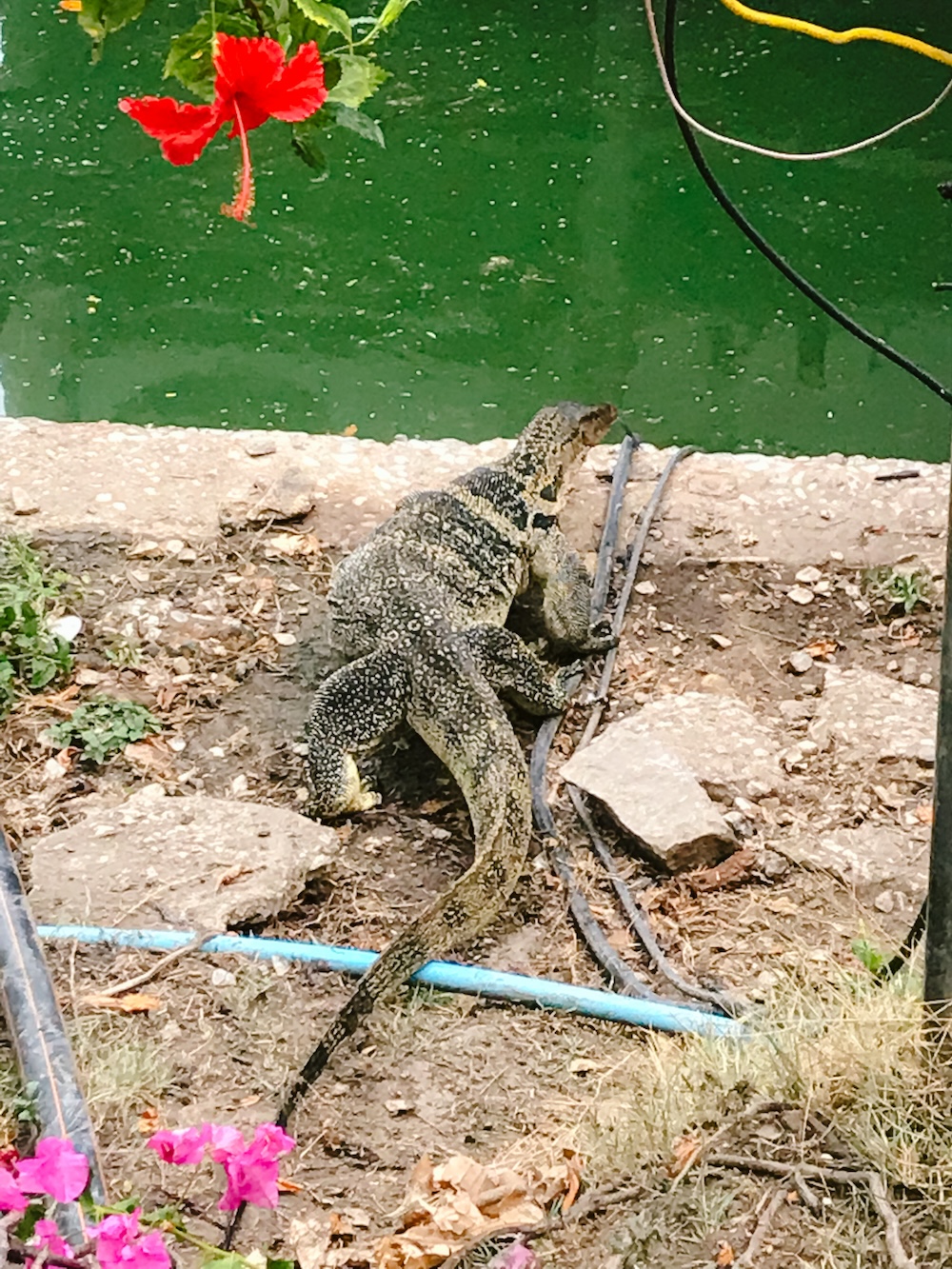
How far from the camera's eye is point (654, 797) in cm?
332

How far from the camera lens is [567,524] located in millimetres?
4680

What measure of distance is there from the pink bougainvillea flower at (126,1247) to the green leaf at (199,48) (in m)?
1.21

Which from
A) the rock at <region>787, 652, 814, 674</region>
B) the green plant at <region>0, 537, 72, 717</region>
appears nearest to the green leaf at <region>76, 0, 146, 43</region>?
the green plant at <region>0, 537, 72, 717</region>

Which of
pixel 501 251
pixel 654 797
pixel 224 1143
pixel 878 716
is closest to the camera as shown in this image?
pixel 224 1143

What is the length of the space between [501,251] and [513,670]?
430 cm

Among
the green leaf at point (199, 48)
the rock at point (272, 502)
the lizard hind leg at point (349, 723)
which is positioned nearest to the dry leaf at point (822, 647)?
the lizard hind leg at point (349, 723)

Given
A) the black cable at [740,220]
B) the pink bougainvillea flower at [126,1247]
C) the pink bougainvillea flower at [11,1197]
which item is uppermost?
the black cable at [740,220]

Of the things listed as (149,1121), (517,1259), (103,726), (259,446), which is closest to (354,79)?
(517,1259)

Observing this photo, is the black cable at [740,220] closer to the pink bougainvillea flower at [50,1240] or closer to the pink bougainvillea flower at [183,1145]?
the pink bougainvillea flower at [183,1145]

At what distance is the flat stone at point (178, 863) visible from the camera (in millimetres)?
3000

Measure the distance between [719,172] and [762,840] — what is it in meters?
5.85

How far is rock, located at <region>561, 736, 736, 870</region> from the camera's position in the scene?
127 inches

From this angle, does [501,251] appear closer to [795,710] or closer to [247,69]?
[795,710]

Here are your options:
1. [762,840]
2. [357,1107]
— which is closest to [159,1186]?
[357,1107]
